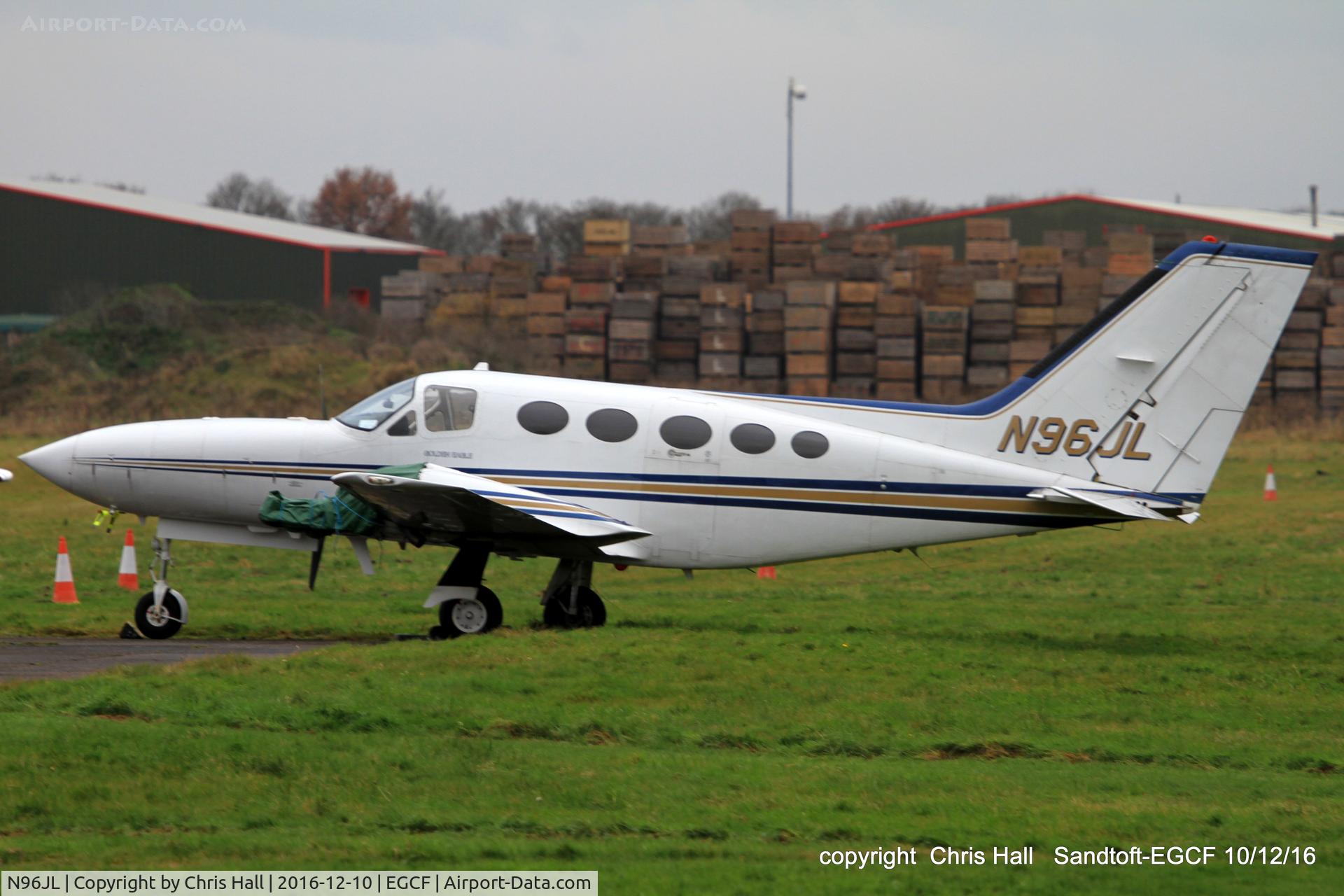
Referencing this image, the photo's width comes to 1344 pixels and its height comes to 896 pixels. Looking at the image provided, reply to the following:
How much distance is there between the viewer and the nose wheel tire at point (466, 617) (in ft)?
49.4

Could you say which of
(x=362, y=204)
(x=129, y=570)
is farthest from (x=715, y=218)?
(x=129, y=570)

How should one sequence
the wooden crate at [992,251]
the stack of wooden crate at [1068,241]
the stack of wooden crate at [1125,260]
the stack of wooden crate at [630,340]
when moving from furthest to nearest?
1. the stack of wooden crate at [1068,241]
2. the wooden crate at [992,251]
3. the stack of wooden crate at [1125,260]
4. the stack of wooden crate at [630,340]

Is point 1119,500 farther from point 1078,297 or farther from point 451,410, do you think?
point 1078,297

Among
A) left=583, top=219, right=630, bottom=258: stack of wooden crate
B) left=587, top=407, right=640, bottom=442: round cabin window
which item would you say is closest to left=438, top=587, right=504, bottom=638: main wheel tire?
left=587, top=407, right=640, bottom=442: round cabin window

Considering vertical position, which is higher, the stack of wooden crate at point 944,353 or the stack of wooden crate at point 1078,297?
the stack of wooden crate at point 1078,297

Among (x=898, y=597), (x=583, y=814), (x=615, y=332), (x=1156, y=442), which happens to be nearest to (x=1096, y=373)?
(x=1156, y=442)

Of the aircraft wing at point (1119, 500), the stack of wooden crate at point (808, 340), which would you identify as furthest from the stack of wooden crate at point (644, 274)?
the aircraft wing at point (1119, 500)

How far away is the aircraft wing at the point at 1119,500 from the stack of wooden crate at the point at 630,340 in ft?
98.1

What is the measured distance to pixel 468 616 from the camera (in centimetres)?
1509

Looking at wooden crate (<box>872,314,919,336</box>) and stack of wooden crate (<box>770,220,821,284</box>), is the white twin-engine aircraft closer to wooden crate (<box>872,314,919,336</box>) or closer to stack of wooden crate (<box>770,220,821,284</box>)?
wooden crate (<box>872,314,919,336</box>)

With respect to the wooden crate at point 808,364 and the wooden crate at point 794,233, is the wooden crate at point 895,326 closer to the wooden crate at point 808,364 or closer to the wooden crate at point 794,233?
the wooden crate at point 808,364

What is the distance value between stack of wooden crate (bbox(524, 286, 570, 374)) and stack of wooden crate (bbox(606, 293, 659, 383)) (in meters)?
1.59

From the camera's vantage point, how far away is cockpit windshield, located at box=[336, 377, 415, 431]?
1534cm

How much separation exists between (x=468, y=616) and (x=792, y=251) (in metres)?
36.5
